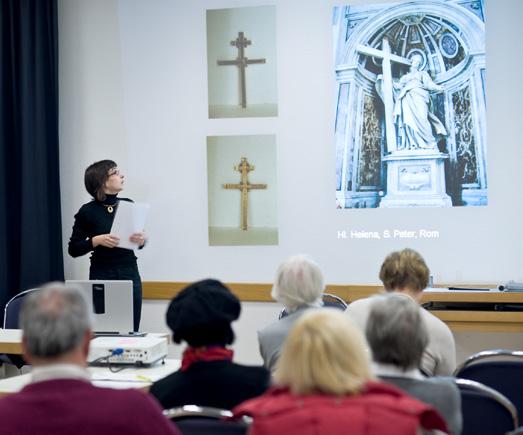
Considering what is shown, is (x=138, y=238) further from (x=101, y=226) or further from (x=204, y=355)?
(x=204, y=355)

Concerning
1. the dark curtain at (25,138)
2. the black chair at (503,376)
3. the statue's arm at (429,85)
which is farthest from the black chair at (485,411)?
the dark curtain at (25,138)

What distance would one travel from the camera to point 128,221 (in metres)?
4.46

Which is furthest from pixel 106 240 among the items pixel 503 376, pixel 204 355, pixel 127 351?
pixel 503 376

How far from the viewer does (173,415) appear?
6.52ft

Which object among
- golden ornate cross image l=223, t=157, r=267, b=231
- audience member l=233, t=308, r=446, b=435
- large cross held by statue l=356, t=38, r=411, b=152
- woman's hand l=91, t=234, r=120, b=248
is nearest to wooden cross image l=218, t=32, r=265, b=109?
golden ornate cross image l=223, t=157, r=267, b=231

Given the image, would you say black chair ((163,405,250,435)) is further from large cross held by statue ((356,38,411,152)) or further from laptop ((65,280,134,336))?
large cross held by statue ((356,38,411,152))

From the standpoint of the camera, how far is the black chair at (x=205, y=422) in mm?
1867

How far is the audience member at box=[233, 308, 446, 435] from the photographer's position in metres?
1.54

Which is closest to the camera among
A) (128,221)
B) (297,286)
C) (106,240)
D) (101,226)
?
(297,286)

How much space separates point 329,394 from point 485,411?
89cm

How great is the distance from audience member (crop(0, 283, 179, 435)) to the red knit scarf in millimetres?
457

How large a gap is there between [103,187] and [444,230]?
2.33 metres

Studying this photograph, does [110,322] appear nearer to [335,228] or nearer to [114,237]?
[114,237]

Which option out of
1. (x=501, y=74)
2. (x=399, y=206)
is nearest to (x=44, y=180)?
(x=399, y=206)
